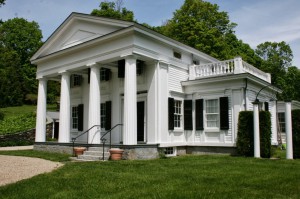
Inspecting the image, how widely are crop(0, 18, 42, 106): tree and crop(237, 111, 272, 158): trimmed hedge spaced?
136 feet

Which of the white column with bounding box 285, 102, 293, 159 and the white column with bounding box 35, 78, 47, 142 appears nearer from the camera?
the white column with bounding box 285, 102, 293, 159

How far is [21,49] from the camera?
2269 inches

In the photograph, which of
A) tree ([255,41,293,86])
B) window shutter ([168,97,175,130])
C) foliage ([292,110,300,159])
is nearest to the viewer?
foliage ([292,110,300,159])

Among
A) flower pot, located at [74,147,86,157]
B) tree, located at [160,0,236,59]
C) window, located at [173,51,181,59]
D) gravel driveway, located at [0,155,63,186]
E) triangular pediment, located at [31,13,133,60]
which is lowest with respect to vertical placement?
gravel driveway, located at [0,155,63,186]

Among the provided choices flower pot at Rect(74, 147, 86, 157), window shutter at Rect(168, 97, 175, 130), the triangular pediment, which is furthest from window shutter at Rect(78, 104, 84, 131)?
window shutter at Rect(168, 97, 175, 130)

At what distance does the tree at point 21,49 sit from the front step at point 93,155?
3718cm

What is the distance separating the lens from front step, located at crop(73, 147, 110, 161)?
14.3 metres

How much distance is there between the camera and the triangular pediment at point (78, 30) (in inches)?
636

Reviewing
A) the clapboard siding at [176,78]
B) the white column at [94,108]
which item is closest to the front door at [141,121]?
the clapboard siding at [176,78]

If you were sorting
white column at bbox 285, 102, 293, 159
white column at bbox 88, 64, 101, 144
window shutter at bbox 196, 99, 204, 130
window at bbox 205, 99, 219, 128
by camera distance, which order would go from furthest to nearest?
window shutter at bbox 196, 99, 204, 130 < window at bbox 205, 99, 219, 128 < white column at bbox 88, 64, 101, 144 < white column at bbox 285, 102, 293, 159

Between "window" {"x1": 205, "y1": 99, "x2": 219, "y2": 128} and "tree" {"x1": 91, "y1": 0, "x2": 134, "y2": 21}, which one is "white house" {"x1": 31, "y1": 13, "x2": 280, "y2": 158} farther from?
"tree" {"x1": 91, "y1": 0, "x2": 134, "y2": 21}

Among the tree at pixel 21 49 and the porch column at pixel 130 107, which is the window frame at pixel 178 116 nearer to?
the porch column at pixel 130 107

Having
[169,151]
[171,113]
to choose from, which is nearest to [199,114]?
[171,113]

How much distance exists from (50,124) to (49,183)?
24540 mm
